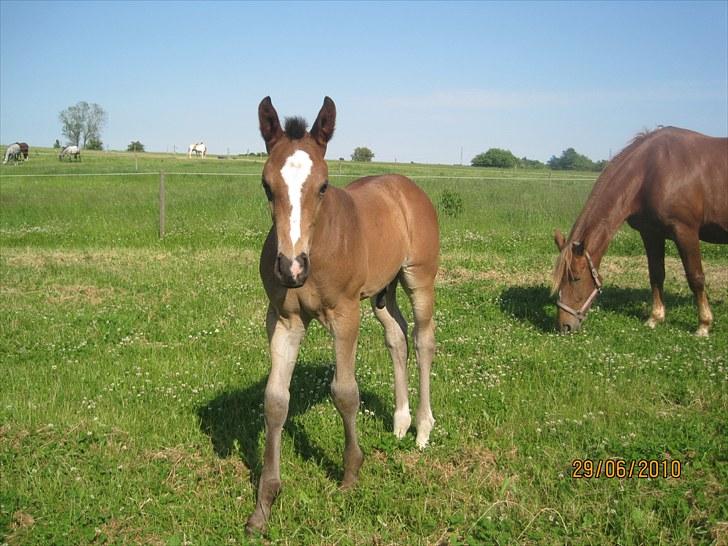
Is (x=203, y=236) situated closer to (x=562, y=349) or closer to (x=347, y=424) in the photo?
(x=562, y=349)

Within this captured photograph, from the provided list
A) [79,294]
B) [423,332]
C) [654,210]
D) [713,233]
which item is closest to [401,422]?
[423,332]

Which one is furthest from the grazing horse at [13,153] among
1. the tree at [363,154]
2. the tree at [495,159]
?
the tree at [495,159]

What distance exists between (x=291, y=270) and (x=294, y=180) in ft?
1.73

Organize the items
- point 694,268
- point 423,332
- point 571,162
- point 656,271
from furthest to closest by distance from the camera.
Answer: point 571,162 < point 656,271 < point 694,268 < point 423,332

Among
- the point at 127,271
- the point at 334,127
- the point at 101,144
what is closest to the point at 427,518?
the point at 334,127

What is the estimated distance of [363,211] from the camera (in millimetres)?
4707

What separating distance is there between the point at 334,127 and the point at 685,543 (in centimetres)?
320

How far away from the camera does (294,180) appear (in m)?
3.48

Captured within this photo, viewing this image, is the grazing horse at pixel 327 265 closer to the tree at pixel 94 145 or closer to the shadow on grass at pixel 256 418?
the shadow on grass at pixel 256 418

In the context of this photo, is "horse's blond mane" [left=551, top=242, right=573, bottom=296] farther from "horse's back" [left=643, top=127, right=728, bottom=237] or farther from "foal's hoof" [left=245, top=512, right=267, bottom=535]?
"foal's hoof" [left=245, top=512, right=267, bottom=535]

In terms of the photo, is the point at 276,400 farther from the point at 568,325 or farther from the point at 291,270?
the point at 568,325

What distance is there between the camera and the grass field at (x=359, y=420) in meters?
4.00

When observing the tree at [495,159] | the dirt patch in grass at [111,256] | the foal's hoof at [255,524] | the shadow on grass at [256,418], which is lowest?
the foal's hoof at [255,524]

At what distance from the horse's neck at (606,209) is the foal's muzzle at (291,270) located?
6.10 m
